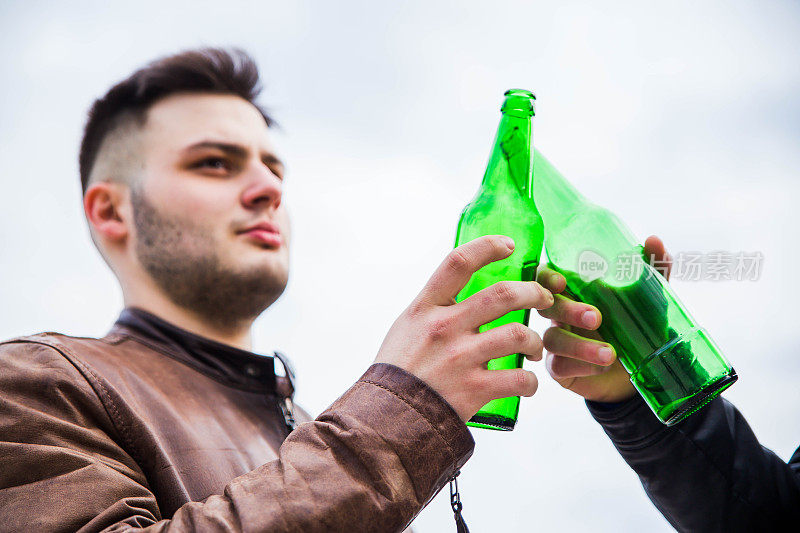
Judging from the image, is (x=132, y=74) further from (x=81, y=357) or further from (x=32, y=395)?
(x=32, y=395)

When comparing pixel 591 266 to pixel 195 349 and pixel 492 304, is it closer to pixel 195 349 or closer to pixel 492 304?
pixel 492 304

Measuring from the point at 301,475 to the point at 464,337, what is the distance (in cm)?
32

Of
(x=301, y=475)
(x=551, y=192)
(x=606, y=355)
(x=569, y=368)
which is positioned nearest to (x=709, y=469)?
(x=569, y=368)

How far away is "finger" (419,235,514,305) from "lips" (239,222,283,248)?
0.94m

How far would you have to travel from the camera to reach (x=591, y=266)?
1234mm

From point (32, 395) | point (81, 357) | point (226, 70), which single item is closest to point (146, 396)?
point (81, 357)

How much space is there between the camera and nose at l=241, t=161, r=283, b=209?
1870 mm

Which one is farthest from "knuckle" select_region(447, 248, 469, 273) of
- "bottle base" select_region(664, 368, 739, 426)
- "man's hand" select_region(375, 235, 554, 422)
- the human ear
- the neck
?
the human ear

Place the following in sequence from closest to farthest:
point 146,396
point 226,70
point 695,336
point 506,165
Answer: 1. point 695,336
2. point 506,165
3. point 146,396
4. point 226,70

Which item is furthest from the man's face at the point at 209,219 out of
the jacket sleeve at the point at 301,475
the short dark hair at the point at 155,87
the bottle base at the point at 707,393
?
the bottle base at the point at 707,393

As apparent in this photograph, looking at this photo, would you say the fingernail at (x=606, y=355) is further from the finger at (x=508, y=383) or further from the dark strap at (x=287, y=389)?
the dark strap at (x=287, y=389)

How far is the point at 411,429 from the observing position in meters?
0.92

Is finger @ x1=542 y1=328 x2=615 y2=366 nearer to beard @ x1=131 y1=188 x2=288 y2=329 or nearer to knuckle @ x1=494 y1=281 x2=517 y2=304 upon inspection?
knuckle @ x1=494 y1=281 x2=517 y2=304

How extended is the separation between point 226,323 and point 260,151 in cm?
58
